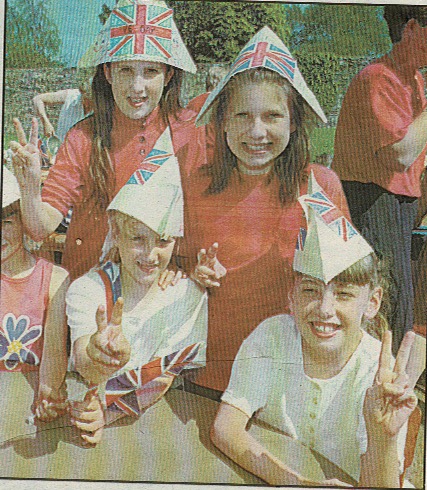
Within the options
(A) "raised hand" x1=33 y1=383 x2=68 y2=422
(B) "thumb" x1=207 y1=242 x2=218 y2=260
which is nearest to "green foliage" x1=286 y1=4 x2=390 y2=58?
(B) "thumb" x1=207 y1=242 x2=218 y2=260

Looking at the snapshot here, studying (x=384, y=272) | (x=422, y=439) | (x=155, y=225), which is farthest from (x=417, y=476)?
(x=155, y=225)

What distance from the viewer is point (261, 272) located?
116 inches

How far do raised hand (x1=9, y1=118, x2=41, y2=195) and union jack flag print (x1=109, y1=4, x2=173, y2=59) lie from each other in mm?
503

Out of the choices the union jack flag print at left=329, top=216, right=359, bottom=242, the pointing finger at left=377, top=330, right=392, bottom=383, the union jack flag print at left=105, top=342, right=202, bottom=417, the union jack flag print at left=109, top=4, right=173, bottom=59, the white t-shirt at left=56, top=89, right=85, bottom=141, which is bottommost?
the union jack flag print at left=105, top=342, right=202, bottom=417

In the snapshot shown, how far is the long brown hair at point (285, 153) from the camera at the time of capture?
296 centimetres

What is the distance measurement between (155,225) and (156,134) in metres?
0.39

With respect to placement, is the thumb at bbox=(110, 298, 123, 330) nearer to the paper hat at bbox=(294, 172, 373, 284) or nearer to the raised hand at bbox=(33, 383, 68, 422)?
the raised hand at bbox=(33, 383, 68, 422)

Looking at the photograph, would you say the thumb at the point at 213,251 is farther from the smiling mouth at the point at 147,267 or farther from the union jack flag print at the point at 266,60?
the union jack flag print at the point at 266,60

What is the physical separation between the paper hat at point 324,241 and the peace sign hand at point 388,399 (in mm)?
396

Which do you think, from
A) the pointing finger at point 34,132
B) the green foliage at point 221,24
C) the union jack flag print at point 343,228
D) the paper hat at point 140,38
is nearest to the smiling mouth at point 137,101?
the paper hat at point 140,38

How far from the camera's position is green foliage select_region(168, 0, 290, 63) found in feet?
9.74

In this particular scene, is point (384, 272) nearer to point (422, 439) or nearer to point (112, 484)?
point (422, 439)

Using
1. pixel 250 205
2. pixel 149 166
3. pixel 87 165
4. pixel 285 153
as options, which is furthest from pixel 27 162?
pixel 285 153

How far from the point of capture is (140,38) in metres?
2.95
